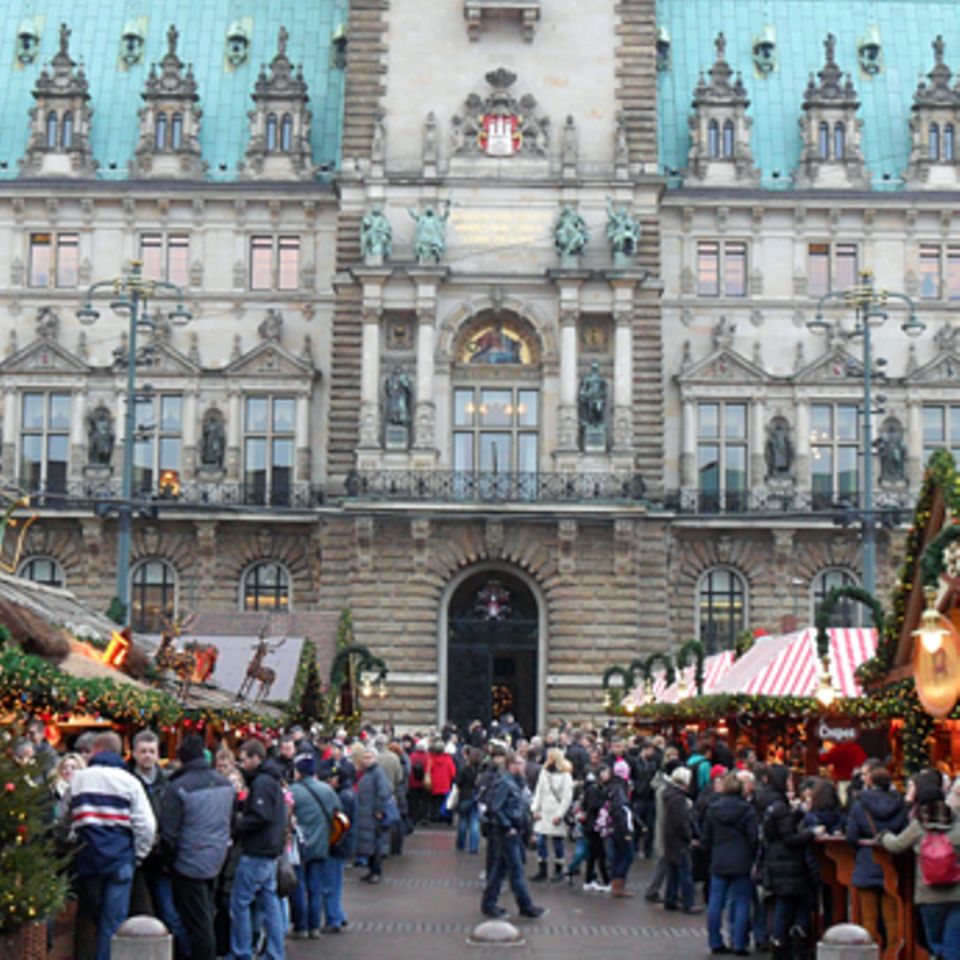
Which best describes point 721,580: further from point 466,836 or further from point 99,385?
point 466,836

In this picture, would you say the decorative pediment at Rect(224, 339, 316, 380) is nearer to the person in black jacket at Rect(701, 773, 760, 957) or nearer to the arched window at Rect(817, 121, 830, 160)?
the arched window at Rect(817, 121, 830, 160)

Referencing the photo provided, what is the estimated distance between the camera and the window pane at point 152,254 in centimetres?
5372

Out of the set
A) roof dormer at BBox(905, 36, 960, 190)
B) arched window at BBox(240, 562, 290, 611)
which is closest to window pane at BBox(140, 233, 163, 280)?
arched window at BBox(240, 562, 290, 611)

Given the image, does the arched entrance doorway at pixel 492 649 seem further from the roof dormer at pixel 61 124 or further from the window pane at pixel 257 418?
the roof dormer at pixel 61 124

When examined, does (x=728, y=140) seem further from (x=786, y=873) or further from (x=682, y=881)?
(x=786, y=873)

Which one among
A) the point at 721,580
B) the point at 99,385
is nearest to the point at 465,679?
the point at 721,580

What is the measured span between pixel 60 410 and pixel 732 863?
37.8m

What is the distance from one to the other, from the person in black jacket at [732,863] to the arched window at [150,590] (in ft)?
117

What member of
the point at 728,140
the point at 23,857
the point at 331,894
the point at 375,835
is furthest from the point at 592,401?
the point at 23,857

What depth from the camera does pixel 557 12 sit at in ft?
174

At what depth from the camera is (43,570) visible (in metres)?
52.2

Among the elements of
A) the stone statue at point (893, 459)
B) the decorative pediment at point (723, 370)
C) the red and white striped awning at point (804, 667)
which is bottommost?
the red and white striped awning at point (804, 667)

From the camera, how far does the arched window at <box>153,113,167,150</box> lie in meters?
54.5

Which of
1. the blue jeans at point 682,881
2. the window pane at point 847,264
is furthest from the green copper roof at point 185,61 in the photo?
the blue jeans at point 682,881
